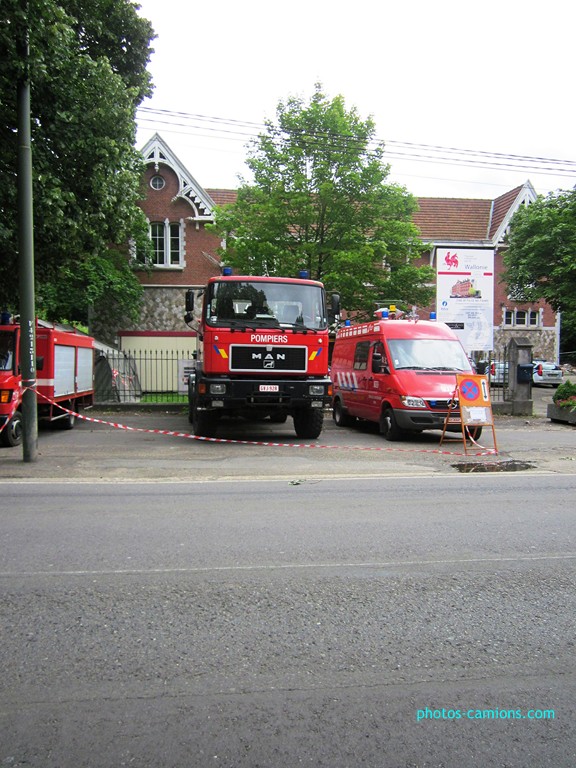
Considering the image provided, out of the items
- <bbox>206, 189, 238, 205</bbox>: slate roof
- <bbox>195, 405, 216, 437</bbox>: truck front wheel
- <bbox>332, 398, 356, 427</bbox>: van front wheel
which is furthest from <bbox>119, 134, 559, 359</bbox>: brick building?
<bbox>195, 405, 216, 437</bbox>: truck front wheel

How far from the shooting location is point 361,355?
1580 cm

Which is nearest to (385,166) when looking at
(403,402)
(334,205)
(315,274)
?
(334,205)

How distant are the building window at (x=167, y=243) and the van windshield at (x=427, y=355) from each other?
18.4 meters

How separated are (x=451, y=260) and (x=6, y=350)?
43.5 ft

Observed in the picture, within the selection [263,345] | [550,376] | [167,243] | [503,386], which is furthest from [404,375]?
[550,376]

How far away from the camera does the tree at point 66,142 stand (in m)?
10.9

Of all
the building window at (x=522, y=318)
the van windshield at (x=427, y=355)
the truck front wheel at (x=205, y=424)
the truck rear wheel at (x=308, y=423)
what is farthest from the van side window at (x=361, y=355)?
the building window at (x=522, y=318)

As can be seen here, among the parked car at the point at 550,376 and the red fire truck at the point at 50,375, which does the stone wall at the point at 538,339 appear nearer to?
the parked car at the point at 550,376

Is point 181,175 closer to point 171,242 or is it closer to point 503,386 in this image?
point 171,242

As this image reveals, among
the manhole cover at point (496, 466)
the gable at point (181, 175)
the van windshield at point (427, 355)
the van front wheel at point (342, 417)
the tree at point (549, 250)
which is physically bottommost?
the manhole cover at point (496, 466)

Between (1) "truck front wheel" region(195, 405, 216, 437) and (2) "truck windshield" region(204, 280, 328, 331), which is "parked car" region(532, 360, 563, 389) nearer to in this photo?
(2) "truck windshield" region(204, 280, 328, 331)

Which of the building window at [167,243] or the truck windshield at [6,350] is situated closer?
the truck windshield at [6,350]

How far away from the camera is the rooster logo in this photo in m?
20.5

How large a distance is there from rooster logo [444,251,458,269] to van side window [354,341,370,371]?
238 inches
